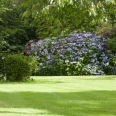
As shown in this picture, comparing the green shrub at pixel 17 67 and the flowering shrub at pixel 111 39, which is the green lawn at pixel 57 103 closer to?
the green shrub at pixel 17 67

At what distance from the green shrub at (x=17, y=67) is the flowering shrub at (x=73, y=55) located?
296 inches

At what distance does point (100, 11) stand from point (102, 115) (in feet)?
8.34

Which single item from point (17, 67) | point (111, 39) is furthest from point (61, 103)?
point (111, 39)

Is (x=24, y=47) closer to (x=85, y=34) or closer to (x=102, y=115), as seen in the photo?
(x=85, y=34)

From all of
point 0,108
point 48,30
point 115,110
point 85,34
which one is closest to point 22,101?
point 0,108

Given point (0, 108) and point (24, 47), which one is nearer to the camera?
point (0, 108)

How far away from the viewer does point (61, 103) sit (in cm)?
1089

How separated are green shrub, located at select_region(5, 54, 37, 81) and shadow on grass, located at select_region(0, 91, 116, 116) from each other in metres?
5.69

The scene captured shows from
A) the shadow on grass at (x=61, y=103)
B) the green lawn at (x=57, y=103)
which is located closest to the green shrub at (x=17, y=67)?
the green lawn at (x=57, y=103)

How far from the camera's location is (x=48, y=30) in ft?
104

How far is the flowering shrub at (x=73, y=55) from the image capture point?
87.9 ft

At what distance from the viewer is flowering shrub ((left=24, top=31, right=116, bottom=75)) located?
26.8 meters

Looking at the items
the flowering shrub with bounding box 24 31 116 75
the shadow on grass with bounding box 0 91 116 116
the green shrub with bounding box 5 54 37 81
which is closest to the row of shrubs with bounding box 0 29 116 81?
the flowering shrub with bounding box 24 31 116 75

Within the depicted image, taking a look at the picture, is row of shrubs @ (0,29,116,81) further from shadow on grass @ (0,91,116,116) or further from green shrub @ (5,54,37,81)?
shadow on grass @ (0,91,116,116)
